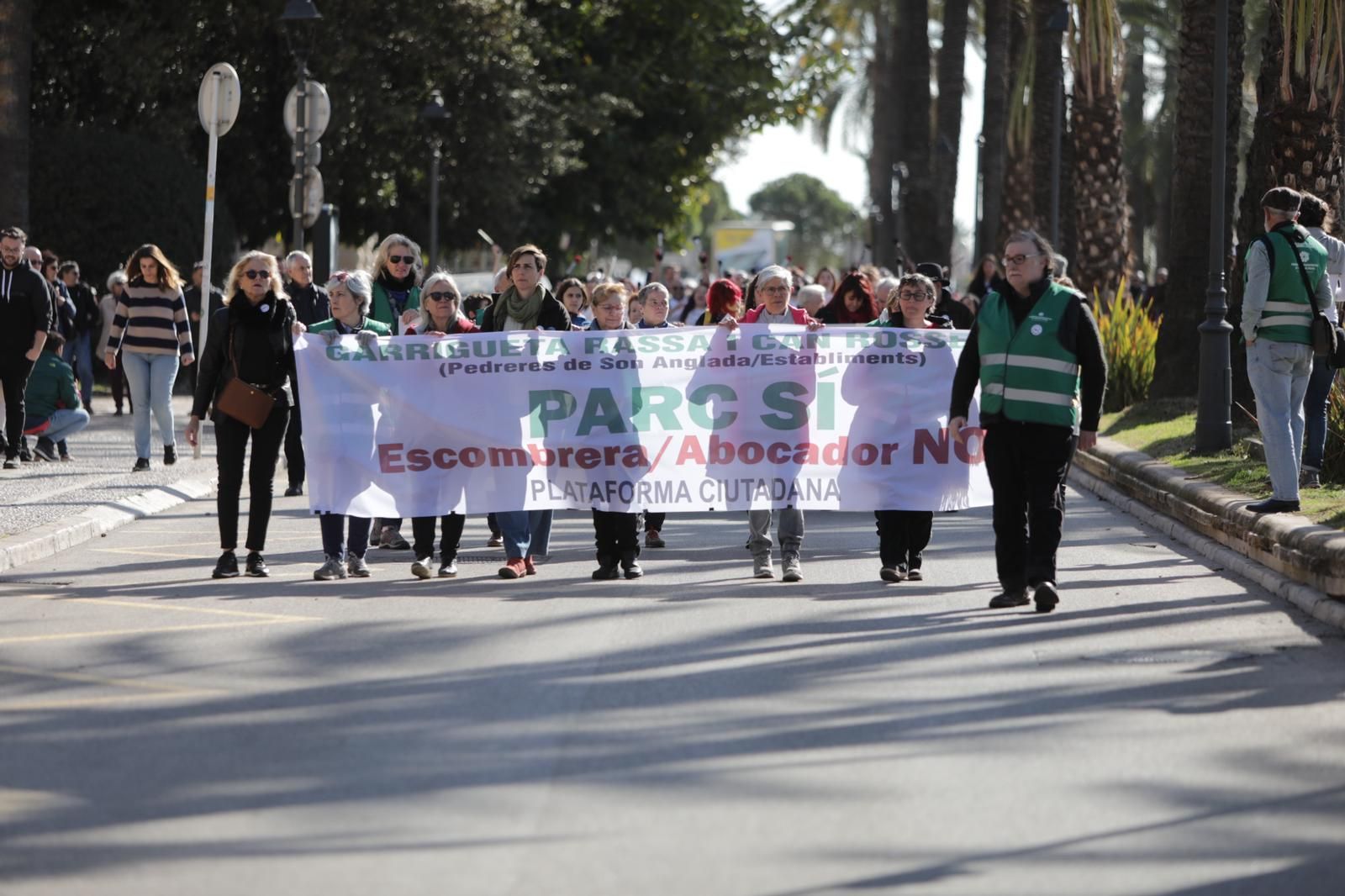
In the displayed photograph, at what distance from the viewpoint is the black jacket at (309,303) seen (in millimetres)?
15758

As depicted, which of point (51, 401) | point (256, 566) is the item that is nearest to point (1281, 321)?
point (256, 566)

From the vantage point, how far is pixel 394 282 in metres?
14.0

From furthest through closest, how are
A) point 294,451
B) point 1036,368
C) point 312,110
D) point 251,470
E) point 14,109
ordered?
point 14,109
point 312,110
point 294,451
point 251,470
point 1036,368

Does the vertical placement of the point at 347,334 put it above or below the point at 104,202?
below

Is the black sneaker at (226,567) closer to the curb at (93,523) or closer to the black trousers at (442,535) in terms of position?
the black trousers at (442,535)

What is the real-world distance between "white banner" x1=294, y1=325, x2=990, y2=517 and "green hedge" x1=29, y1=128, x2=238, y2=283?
1966 cm

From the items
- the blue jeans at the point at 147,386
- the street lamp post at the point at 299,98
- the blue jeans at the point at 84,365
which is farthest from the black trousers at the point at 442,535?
the blue jeans at the point at 84,365

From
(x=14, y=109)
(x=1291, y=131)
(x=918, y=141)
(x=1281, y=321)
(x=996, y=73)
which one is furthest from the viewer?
(x=918, y=141)

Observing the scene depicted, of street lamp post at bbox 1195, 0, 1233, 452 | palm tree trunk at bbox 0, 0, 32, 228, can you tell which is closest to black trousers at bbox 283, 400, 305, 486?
street lamp post at bbox 1195, 0, 1233, 452

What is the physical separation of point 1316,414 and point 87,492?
8.95 meters

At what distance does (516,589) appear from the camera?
37.5 ft

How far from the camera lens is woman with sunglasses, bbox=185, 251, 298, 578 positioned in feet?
39.4

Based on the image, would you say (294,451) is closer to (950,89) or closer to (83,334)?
(83,334)

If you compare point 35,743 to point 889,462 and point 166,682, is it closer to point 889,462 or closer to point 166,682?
point 166,682
